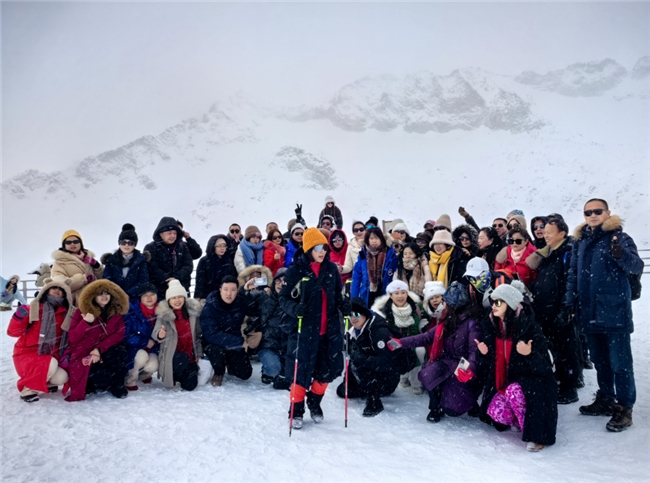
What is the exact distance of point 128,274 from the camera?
5.46 m

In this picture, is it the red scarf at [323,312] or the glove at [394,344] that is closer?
the red scarf at [323,312]

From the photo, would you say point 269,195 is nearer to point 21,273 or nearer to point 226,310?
point 21,273

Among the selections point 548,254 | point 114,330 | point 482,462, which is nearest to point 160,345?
point 114,330

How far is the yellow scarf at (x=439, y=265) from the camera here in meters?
5.45

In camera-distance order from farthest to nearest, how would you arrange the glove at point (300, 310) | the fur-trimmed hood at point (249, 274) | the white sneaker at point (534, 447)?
the fur-trimmed hood at point (249, 274), the glove at point (300, 310), the white sneaker at point (534, 447)

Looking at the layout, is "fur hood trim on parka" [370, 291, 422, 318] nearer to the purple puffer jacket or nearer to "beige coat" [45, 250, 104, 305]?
the purple puffer jacket

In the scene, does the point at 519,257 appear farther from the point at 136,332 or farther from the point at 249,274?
the point at 136,332

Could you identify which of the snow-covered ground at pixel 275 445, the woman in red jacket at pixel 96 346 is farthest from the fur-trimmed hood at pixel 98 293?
the snow-covered ground at pixel 275 445

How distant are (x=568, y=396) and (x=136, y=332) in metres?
4.92

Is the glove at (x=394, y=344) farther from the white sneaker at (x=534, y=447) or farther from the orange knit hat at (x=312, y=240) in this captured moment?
the white sneaker at (x=534, y=447)

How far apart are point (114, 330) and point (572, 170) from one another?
136 ft

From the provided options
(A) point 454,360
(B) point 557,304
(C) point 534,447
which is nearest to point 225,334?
(A) point 454,360

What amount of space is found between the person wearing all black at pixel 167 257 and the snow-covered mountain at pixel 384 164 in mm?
24475

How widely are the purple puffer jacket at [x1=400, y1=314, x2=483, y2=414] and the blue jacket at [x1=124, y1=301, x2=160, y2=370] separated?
3.23 meters
